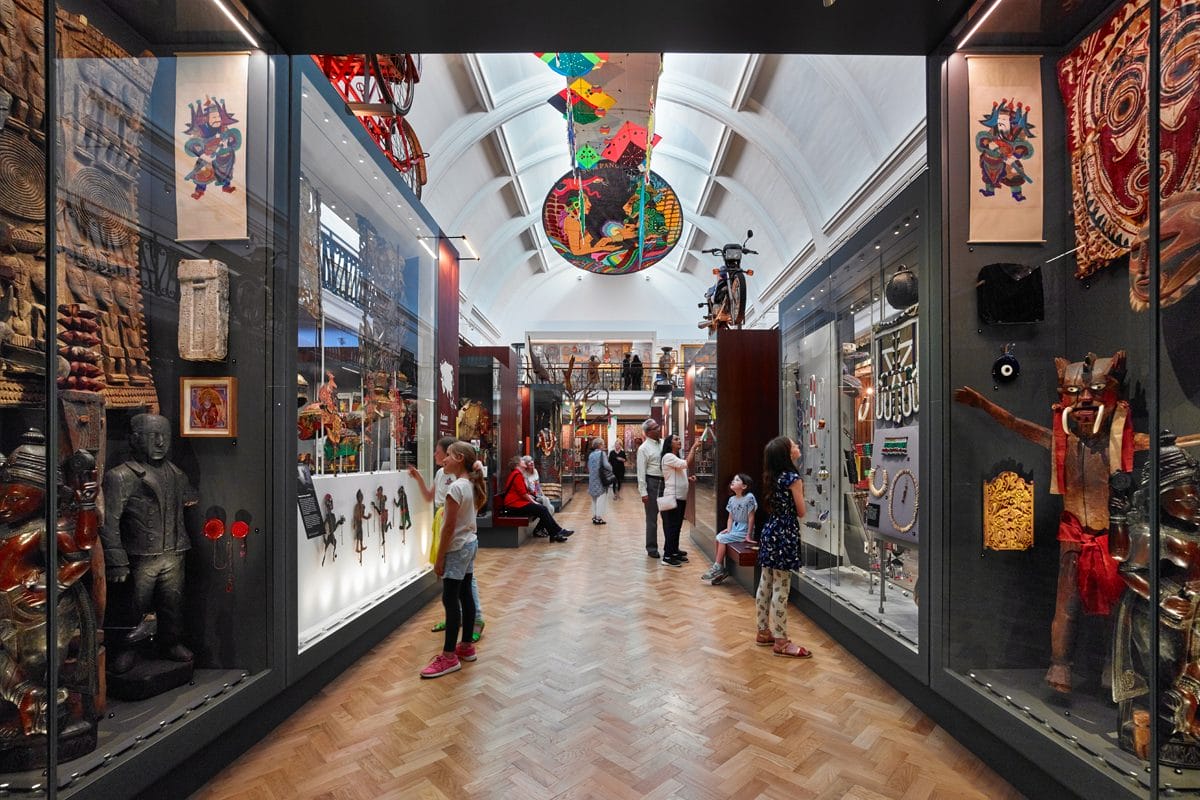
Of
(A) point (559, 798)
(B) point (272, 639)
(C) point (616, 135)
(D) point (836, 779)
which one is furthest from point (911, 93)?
(B) point (272, 639)

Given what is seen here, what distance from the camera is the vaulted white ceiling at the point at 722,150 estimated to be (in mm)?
6625

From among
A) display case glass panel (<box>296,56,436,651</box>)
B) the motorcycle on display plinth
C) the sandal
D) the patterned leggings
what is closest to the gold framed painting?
display case glass panel (<box>296,56,436,651</box>)

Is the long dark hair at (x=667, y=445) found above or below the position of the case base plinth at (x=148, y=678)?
above

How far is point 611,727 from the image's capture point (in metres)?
2.86

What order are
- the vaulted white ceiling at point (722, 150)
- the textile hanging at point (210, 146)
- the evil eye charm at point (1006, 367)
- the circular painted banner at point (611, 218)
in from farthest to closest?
1. the circular painted banner at point (611, 218)
2. the vaulted white ceiling at point (722, 150)
3. the evil eye charm at point (1006, 367)
4. the textile hanging at point (210, 146)

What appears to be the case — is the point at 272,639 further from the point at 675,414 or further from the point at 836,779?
the point at 675,414

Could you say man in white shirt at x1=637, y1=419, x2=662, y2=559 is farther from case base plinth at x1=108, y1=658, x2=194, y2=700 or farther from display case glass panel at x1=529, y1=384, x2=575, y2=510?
case base plinth at x1=108, y1=658, x2=194, y2=700

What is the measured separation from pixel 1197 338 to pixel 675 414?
10.3 meters

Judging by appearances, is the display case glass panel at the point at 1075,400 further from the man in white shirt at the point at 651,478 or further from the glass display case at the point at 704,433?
the man in white shirt at the point at 651,478

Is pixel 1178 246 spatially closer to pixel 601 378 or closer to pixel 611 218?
pixel 611 218

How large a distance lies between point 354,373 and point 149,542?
5.95ft

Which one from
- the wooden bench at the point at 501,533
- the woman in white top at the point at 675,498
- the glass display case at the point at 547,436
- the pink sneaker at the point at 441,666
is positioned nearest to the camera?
the pink sneaker at the point at 441,666

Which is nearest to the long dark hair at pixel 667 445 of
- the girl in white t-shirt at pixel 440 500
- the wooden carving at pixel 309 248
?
the girl in white t-shirt at pixel 440 500

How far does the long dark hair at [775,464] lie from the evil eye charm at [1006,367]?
139cm
